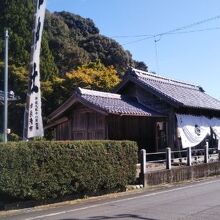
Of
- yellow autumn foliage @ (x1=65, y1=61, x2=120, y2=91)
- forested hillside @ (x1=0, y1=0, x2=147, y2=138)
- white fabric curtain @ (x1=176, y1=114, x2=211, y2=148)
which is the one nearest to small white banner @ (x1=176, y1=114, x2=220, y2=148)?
white fabric curtain @ (x1=176, y1=114, x2=211, y2=148)

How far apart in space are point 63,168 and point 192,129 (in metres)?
14.2

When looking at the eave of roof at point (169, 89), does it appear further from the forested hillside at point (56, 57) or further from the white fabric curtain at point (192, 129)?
the forested hillside at point (56, 57)

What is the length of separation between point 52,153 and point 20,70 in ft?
86.7

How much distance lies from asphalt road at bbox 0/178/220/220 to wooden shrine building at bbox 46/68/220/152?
7.77 meters

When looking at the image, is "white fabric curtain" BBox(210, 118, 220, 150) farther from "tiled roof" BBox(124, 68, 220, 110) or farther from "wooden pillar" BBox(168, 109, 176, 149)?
"wooden pillar" BBox(168, 109, 176, 149)

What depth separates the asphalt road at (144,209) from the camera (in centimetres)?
1125

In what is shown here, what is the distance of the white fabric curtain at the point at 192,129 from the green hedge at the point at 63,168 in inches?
352

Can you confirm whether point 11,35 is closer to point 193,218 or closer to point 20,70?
point 20,70

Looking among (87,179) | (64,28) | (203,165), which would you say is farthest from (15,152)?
(64,28)

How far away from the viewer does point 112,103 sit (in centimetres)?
2419

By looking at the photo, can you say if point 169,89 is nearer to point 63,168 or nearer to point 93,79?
point 93,79

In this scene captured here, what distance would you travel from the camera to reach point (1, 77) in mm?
42500

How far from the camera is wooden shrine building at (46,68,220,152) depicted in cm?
2364

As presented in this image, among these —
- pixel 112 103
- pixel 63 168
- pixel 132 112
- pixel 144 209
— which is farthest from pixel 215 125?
pixel 144 209
